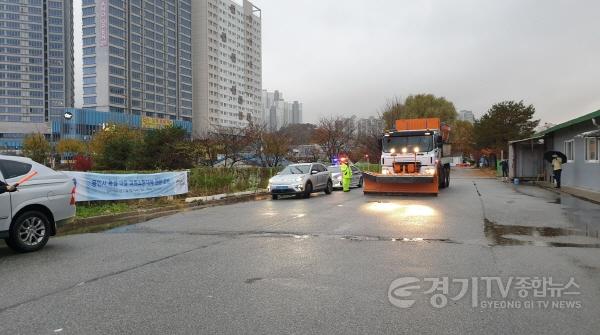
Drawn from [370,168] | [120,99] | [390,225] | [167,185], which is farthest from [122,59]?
[390,225]

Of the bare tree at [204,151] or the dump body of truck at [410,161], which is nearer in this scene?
the dump body of truck at [410,161]

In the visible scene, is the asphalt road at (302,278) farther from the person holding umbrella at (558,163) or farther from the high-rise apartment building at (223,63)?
the high-rise apartment building at (223,63)

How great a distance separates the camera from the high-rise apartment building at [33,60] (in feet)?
493

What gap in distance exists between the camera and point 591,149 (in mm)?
22422

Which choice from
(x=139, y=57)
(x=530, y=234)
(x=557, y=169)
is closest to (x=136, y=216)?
(x=530, y=234)

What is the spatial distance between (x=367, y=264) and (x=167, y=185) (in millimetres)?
13210

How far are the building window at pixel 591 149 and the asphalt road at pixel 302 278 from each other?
471 inches

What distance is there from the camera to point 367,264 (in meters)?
7.23

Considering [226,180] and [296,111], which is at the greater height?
[296,111]

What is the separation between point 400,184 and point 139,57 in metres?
139

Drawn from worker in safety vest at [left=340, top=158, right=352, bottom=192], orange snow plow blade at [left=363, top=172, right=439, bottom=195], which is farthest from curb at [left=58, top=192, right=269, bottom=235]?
worker in safety vest at [left=340, top=158, right=352, bottom=192]

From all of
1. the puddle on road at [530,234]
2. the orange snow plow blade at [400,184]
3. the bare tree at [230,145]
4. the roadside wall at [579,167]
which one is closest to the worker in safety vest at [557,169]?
the roadside wall at [579,167]

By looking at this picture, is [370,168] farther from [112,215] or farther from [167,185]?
[112,215]

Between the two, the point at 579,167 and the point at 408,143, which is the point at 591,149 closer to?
the point at 579,167
